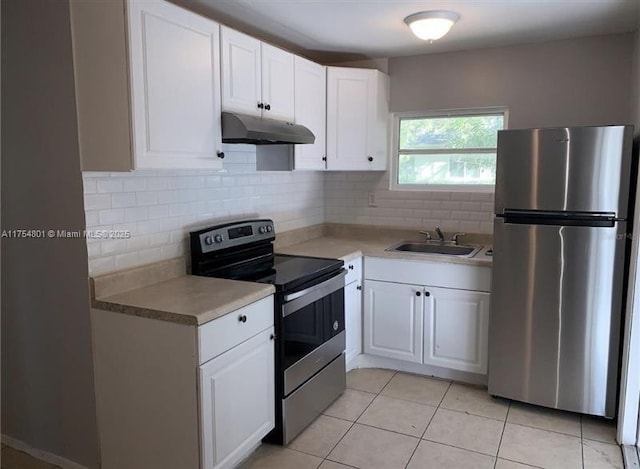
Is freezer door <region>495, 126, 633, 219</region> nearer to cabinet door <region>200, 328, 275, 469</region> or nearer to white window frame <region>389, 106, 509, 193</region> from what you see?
white window frame <region>389, 106, 509, 193</region>

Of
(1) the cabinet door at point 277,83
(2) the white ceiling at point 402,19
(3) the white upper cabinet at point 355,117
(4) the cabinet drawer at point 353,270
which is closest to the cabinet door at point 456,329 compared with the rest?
(4) the cabinet drawer at point 353,270

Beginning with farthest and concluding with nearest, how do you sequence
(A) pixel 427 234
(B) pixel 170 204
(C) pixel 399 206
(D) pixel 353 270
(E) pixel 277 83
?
(C) pixel 399 206 → (A) pixel 427 234 → (D) pixel 353 270 → (E) pixel 277 83 → (B) pixel 170 204

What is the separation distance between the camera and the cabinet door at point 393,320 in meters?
3.37

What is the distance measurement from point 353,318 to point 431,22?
6.24 feet

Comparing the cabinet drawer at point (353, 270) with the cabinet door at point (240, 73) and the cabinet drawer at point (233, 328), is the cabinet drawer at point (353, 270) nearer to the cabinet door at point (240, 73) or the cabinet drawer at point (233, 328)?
the cabinet drawer at point (233, 328)

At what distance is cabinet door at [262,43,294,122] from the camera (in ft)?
9.12

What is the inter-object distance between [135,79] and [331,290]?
156 centimetres

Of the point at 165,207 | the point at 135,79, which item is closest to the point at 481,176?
the point at 165,207

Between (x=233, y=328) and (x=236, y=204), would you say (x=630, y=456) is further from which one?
(x=236, y=204)

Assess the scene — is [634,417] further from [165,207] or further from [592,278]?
[165,207]

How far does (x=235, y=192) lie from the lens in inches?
123

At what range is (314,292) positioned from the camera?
9.00 feet

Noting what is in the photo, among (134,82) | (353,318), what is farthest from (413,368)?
(134,82)

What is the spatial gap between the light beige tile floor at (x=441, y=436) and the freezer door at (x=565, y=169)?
120cm
